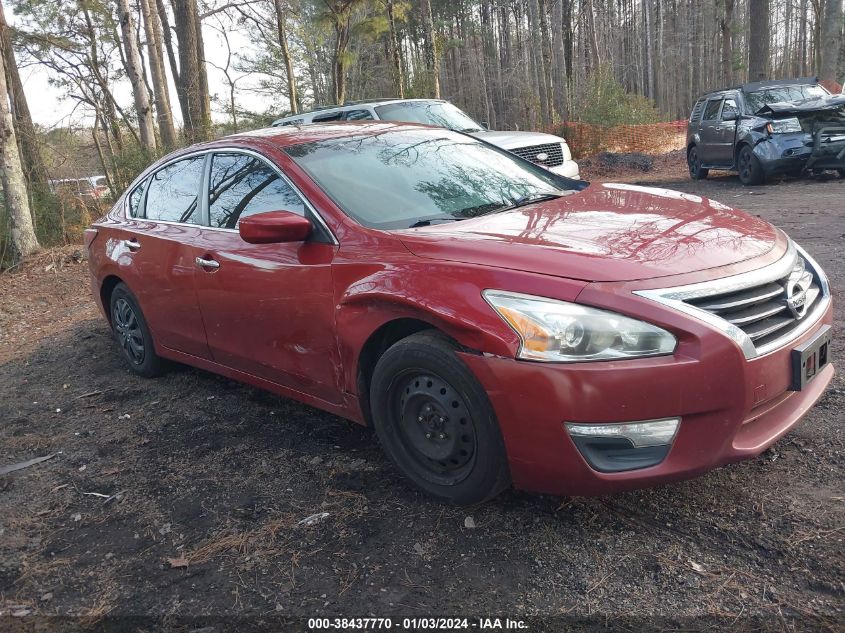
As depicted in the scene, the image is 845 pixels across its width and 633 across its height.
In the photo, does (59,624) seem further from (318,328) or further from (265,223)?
(265,223)

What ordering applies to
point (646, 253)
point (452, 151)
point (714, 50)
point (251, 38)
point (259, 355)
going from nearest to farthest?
point (646, 253), point (259, 355), point (452, 151), point (251, 38), point (714, 50)

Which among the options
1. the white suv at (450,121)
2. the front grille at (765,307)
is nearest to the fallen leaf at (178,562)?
the front grille at (765,307)

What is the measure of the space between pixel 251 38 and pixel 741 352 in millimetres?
27828

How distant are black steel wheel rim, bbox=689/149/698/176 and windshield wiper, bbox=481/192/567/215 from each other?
11989 mm

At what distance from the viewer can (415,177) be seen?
3652 millimetres

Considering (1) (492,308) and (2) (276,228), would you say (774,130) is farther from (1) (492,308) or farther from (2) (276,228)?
(1) (492,308)

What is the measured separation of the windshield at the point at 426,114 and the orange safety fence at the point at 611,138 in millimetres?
9499

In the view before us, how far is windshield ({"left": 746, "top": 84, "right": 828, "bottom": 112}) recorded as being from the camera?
1241 cm

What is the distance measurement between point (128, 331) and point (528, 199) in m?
3.18

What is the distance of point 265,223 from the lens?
3203mm

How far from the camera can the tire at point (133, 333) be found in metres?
4.93

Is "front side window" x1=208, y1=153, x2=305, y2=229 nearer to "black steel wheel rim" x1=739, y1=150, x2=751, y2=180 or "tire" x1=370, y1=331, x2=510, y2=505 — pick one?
"tire" x1=370, y1=331, x2=510, y2=505

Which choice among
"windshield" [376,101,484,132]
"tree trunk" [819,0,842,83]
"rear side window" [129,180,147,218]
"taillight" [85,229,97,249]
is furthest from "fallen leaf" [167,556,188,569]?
"tree trunk" [819,0,842,83]

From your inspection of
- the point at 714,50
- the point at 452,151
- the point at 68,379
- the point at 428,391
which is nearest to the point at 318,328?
the point at 428,391
